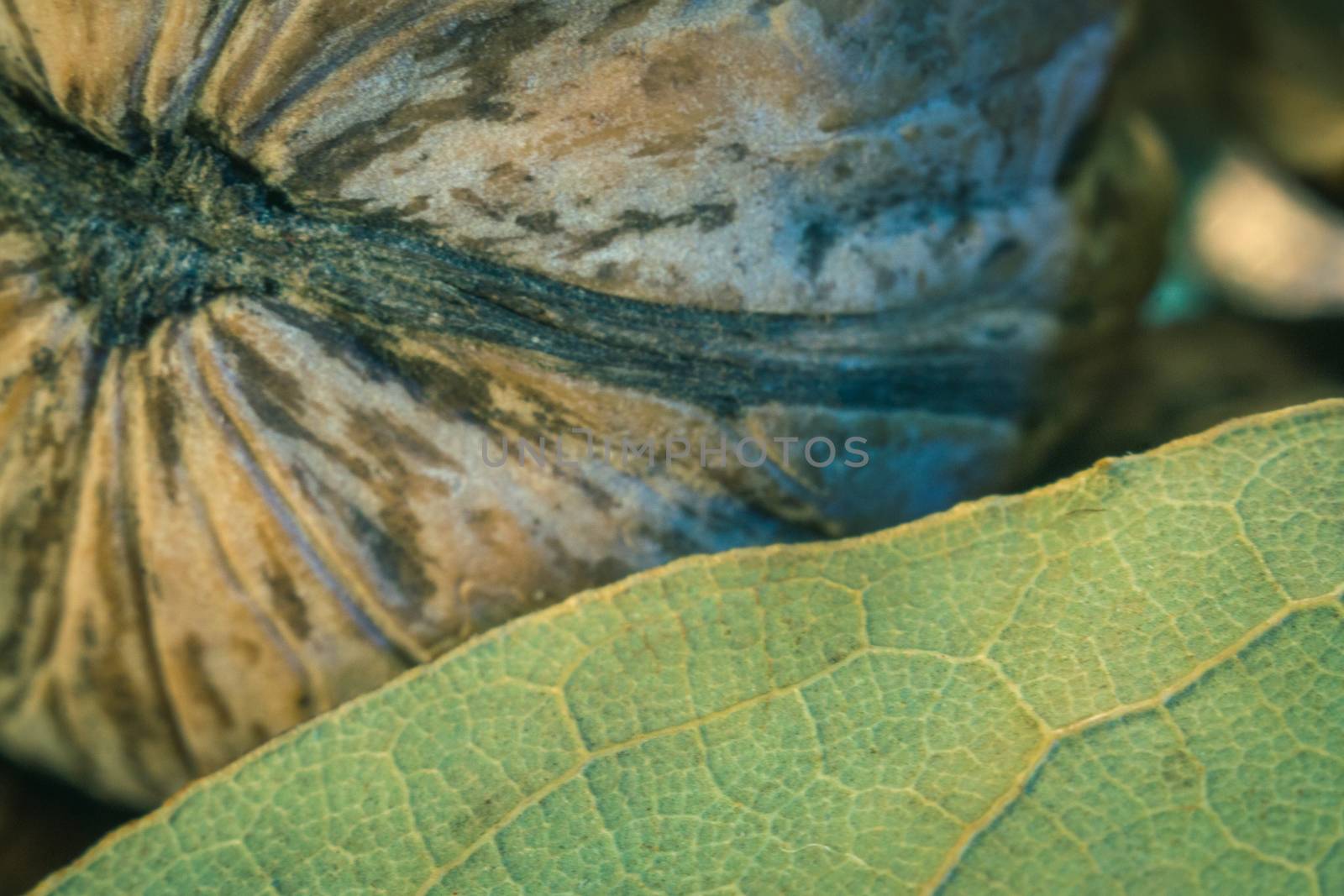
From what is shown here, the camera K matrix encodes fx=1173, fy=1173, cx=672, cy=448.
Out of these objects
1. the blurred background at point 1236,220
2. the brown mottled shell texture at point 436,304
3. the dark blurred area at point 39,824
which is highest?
the brown mottled shell texture at point 436,304

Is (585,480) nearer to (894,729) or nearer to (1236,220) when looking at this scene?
(894,729)

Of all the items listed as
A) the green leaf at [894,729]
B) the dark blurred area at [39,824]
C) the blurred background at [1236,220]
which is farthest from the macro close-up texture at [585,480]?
the blurred background at [1236,220]

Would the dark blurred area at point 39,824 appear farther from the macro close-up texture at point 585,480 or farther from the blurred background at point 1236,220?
the blurred background at point 1236,220

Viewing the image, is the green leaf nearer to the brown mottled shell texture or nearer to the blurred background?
the brown mottled shell texture

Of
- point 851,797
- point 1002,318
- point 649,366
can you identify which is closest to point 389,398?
point 649,366

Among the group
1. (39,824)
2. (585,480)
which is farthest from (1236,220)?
(39,824)

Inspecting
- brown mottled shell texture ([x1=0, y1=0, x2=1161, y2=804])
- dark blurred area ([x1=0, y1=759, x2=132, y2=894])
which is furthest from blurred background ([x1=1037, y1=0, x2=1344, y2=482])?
dark blurred area ([x1=0, y1=759, x2=132, y2=894])

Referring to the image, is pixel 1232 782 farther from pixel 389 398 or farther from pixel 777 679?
pixel 389 398
